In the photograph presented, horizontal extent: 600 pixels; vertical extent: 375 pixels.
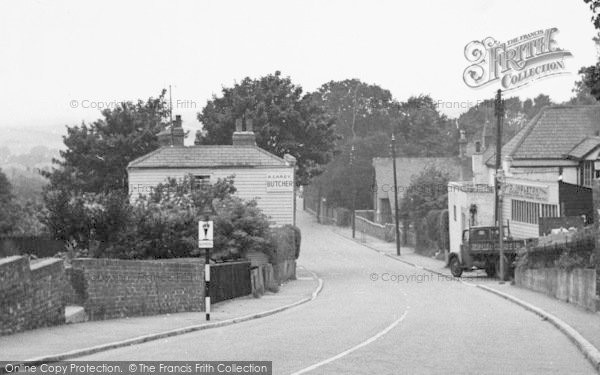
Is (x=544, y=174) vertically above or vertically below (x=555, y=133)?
below

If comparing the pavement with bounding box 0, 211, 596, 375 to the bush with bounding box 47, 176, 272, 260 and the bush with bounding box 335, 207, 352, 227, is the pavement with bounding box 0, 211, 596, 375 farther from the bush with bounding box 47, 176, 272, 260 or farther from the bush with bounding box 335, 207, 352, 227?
the bush with bounding box 335, 207, 352, 227

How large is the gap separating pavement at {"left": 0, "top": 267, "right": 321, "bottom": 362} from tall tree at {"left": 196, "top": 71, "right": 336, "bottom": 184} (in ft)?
153

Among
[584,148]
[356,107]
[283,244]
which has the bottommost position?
[283,244]

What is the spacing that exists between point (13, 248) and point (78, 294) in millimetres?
13481

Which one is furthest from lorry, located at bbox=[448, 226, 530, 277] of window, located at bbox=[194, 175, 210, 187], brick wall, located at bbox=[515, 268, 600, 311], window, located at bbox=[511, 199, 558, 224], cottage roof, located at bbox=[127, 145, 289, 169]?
window, located at bbox=[194, 175, 210, 187]

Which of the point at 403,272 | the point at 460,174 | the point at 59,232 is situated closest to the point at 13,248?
the point at 59,232

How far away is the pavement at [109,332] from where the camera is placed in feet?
58.6

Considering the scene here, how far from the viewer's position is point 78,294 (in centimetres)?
2491

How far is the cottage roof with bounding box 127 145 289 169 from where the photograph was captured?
6000 cm

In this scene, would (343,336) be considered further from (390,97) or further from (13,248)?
(390,97)

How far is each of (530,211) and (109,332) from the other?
39449mm

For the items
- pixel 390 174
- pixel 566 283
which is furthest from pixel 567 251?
pixel 390 174

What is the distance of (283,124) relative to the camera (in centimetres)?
8344

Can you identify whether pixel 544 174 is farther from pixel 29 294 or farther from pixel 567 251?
pixel 29 294
